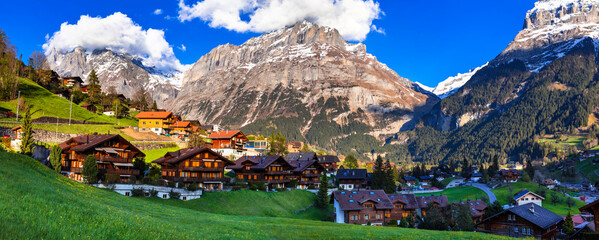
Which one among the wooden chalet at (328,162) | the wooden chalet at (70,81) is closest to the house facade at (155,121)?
the wooden chalet at (70,81)

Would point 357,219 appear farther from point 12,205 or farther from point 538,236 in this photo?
point 12,205

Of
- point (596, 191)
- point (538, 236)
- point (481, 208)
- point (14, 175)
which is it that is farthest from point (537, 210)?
point (596, 191)

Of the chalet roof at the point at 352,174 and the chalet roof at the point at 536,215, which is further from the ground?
the chalet roof at the point at 352,174

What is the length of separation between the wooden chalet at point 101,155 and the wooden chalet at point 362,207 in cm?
4168

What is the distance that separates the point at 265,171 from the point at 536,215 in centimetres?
5712

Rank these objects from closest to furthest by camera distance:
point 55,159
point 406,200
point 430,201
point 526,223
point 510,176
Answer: point 526,223
point 55,159
point 406,200
point 430,201
point 510,176

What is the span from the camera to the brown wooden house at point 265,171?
3767 inches

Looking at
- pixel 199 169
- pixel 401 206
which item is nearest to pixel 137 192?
pixel 199 169

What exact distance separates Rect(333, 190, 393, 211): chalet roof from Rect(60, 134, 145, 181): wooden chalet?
41.8 metres

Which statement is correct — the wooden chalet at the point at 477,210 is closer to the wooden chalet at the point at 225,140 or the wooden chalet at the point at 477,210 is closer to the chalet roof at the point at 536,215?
the chalet roof at the point at 536,215

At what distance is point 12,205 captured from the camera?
18.7 meters

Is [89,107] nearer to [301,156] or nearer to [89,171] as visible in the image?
[301,156]

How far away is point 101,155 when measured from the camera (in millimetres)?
67750

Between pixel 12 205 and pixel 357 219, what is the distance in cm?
7288
